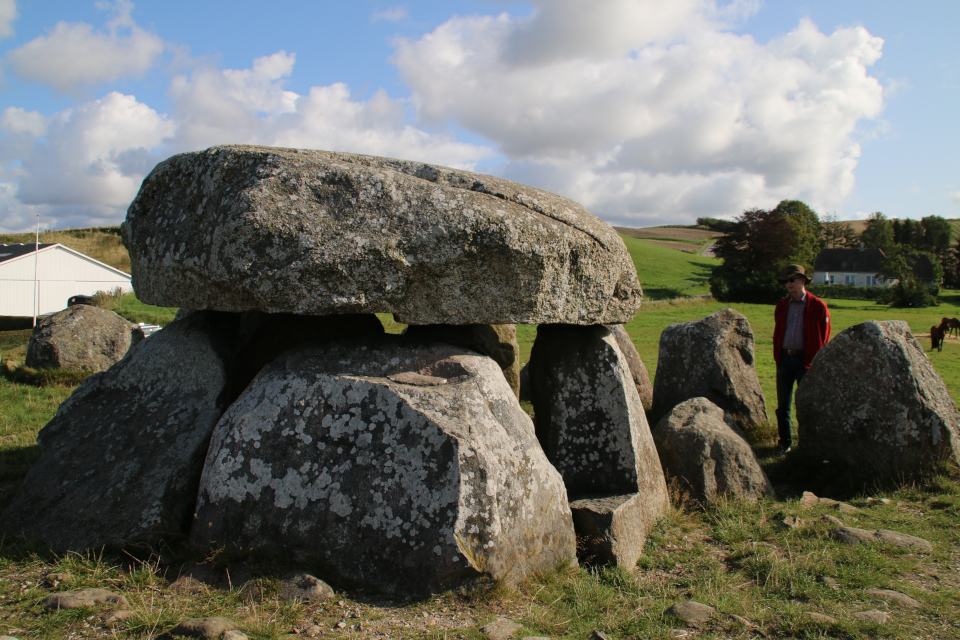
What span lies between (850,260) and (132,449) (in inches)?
3808

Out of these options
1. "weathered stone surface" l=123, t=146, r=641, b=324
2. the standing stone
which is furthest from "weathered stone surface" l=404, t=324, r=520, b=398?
the standing stone

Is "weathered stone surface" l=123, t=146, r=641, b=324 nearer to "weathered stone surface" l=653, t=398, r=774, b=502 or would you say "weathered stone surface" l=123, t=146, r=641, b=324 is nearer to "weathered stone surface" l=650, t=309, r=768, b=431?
"weathered stone surface" l=653, t=398, r=774, b=502

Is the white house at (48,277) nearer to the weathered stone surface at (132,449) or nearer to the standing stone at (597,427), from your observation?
the weathered stone surface at (132,449)

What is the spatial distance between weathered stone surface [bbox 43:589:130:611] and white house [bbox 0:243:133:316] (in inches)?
1141

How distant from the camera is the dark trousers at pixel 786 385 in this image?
766 centimetres

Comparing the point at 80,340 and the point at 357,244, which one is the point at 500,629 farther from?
the point at 80,340

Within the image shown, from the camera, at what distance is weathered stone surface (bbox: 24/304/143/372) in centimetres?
1079

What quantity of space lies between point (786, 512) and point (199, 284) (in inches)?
213

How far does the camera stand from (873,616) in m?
3.72

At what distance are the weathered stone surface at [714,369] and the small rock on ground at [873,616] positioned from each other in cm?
449

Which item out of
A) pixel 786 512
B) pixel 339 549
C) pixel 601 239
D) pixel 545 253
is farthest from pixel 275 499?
pixel 786 512

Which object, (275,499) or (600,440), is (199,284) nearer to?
(275,499)

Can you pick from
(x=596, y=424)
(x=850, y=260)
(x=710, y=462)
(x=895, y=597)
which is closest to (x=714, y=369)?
(x=710, y=462)

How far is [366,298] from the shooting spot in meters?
4.45
